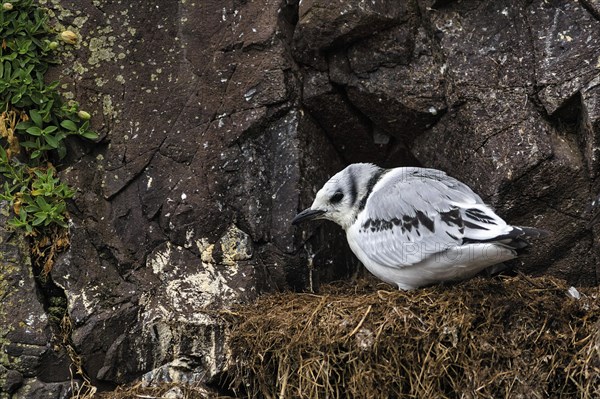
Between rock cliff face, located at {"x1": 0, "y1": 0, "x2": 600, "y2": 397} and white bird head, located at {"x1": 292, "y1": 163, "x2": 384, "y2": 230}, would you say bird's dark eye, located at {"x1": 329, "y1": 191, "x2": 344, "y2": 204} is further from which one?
rock cliff face, located at {"x1": 0, "y1": 0, "x2": 600, "y2": 397}

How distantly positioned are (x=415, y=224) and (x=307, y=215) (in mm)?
725

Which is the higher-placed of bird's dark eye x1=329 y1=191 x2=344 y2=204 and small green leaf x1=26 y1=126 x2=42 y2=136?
small green leaf x1=26 y1=126 x2=42 y2=136

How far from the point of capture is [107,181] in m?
6.27

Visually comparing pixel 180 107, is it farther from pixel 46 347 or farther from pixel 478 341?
pixel 478 341

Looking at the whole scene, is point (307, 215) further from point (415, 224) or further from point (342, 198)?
point (415, 224)

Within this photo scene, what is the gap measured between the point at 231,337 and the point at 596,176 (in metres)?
2.30

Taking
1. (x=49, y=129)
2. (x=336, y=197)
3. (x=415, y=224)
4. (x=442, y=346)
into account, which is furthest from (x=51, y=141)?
(x=442, y=346)

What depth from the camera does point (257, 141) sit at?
630 centimetres

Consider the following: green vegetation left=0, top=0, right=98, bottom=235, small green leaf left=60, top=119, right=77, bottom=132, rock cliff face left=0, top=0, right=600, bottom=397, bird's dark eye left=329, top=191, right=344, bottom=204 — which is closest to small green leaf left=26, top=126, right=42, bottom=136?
green vegetation left=0, top=0, right=98, bottom=235

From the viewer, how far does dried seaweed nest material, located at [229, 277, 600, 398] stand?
16.8 feet

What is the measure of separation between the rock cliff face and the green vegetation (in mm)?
124

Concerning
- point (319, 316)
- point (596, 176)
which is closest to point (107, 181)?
point (319, 316)

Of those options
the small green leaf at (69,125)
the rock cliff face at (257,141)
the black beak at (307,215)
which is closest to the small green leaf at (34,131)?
the small green leaf at (69,125)

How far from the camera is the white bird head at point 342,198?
6055mm
